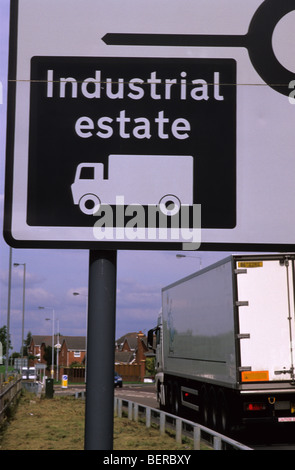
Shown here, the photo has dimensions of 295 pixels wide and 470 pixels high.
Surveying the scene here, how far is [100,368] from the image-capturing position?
2705mm

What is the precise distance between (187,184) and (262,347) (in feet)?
47.5

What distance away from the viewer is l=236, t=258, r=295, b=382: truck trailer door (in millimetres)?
16844

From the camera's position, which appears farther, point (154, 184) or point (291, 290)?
point (291, 290)

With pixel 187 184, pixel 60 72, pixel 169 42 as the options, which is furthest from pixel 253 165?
pixel 60 72

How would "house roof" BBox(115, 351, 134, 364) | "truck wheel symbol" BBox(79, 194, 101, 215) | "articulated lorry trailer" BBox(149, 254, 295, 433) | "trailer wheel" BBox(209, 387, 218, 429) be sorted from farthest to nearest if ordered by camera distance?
"house roof" BBox(115, 351, 134, 364) → "trailer wheel" BBox(209, 387, 218, 429) → "articulated lorry trailer" BBox(149, 254, 295, 433) → "truck wheel symbol" BBox(79, 194, 101, 215)

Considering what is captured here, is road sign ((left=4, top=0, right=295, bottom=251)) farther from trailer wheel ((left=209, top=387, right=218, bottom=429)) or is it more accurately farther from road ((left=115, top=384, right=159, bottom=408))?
road ((left=115, top=384, right=159, bottom=408))

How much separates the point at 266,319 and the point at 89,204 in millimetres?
14491

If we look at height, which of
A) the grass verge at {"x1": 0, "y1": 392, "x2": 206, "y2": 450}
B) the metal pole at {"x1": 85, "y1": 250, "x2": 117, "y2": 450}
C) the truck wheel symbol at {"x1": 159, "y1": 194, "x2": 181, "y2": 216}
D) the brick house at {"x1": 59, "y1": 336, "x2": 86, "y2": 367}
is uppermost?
the brick house at {"x1": 59, "y1": 336, "x2": 86, "y2": 367}

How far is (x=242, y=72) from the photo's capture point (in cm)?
295

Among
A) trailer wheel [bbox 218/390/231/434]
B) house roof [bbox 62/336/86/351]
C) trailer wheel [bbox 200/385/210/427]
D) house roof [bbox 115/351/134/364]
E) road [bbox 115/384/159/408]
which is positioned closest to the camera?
trailer wheel [bbox 218/390/231/434]

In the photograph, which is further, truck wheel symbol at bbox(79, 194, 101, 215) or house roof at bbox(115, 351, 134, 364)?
house roof at bbox(115, 351, 134, 364)

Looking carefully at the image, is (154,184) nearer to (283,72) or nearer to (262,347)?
(283,72)

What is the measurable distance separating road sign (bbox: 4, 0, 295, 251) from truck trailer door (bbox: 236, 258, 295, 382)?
14.1m

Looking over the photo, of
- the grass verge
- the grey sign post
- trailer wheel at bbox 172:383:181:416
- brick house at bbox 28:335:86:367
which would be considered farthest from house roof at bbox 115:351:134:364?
the grey sign post
